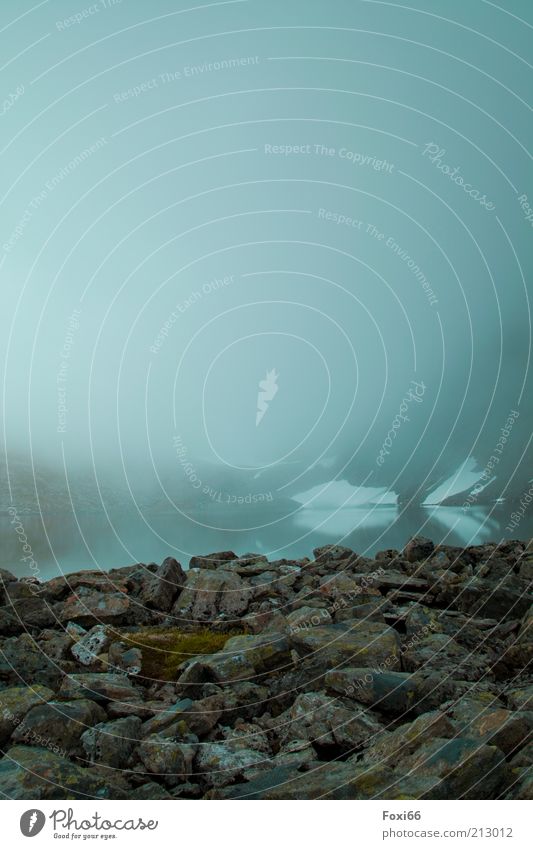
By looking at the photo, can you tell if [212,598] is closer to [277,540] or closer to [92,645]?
[92,645]

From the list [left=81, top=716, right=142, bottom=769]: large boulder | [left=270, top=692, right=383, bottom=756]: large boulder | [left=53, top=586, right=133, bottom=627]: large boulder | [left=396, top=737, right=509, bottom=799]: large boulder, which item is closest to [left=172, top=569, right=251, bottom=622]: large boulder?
[left=53, top=586, right=133, bottom=627]: large boulder

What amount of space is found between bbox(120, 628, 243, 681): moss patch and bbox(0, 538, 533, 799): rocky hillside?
0.17 ft

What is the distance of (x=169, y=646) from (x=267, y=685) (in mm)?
3294

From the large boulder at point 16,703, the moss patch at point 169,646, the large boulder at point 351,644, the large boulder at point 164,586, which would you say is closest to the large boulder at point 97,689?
the large boulder at point 16,703

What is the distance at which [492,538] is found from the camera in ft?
92.9

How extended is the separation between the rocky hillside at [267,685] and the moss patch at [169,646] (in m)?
0.05

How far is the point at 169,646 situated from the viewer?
13.2m

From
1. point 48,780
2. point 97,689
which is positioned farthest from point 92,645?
point 48,780

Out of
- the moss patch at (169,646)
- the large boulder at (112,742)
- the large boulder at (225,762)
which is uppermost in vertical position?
the large boulder at (225,762)

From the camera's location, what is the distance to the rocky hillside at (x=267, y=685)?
750 cm

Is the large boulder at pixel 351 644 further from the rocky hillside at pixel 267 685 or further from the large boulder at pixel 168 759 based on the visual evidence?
the large boulder at pixel 168 759
